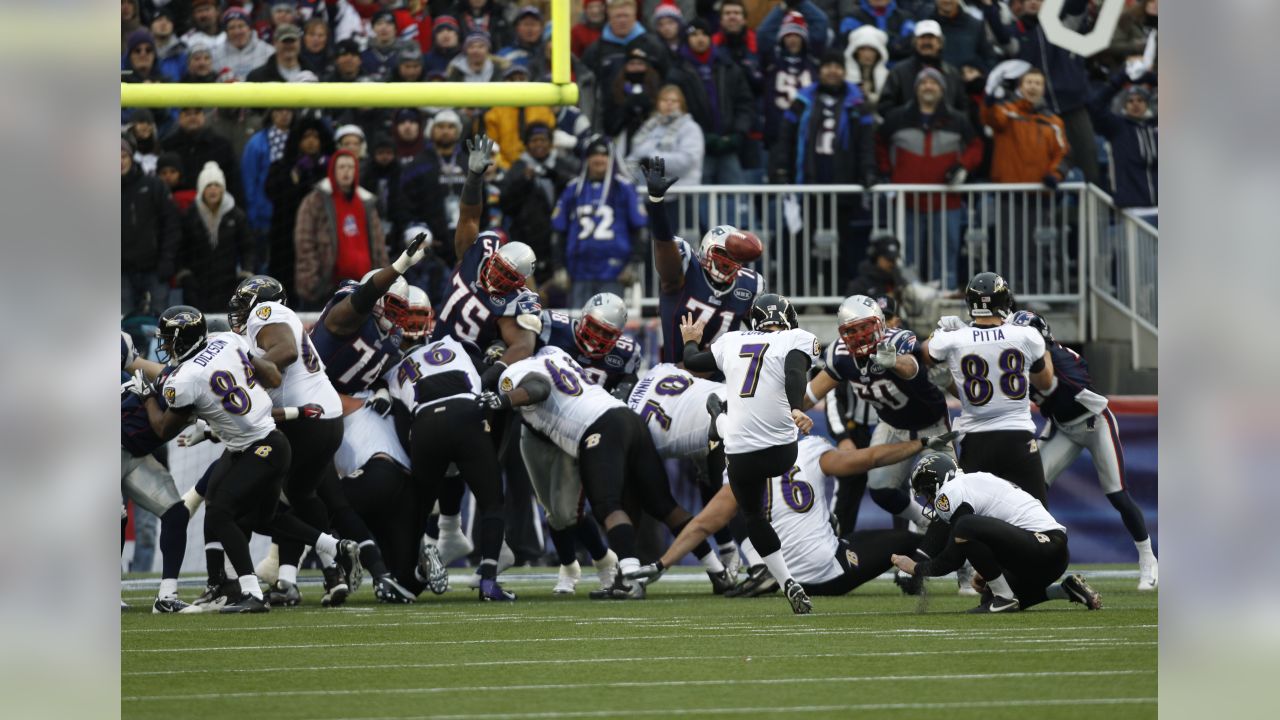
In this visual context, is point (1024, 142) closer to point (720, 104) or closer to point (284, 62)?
point (720, 104)

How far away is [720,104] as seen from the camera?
48.8 feet

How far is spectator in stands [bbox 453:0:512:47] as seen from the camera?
15312mm

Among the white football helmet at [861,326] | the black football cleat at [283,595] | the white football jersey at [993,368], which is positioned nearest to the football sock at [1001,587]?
the white football jersey at [993,368]

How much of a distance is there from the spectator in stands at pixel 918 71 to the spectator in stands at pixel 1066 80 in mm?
818

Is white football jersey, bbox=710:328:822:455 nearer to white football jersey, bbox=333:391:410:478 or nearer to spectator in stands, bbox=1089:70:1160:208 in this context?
white football jersey, bbox=333:391:410:478

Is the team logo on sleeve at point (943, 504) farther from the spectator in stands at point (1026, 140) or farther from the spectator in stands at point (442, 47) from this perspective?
the spectator in stands at point (442, 47)

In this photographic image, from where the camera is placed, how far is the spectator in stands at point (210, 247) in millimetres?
14102

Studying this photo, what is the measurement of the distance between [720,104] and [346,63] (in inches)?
123

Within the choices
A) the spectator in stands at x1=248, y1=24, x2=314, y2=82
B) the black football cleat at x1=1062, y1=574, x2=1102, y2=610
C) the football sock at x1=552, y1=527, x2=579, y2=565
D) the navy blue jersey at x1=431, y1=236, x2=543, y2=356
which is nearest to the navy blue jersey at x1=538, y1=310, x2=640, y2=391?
the navy blue jersey at x1=431, y1=236, x2=543, y2=356

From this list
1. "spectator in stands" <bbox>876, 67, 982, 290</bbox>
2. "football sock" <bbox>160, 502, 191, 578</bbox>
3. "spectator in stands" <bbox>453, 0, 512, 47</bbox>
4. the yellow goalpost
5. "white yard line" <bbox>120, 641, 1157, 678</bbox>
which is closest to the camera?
"white yard line" <bbox>120, 641, 1157, 678</bbox>

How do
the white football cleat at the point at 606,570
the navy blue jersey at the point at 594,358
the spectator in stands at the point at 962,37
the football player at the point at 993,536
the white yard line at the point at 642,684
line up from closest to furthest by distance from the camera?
the white yard line at the point at 642,684
the football player at the point at 993,536
the white football cleat at the point at 606,570
the navy blue jersey at the point at 594,358
the spectator in stands at the point at 962,37
